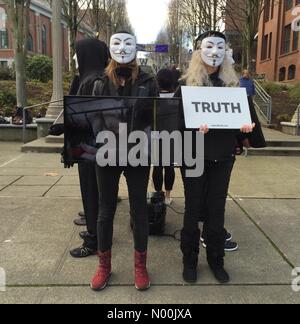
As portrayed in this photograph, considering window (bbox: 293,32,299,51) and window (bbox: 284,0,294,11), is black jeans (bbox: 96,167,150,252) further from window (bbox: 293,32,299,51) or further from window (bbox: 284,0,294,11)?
window (bbox: 284,0,294,11)

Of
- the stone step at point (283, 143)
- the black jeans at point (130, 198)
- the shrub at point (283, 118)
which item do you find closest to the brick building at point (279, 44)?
the shrub at point (283, 118)

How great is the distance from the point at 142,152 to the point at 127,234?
1.55 meters

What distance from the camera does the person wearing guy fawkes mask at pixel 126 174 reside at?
3205mm

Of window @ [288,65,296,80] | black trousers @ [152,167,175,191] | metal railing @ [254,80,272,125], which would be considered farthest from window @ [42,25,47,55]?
black trousers @ [152,167,175,191]

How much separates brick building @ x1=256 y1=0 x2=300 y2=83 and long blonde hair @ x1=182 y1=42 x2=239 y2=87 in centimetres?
2658

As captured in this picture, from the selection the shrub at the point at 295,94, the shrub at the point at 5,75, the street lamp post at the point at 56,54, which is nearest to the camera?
the street lamp post at the point at 56,54

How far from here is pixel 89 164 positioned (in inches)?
149

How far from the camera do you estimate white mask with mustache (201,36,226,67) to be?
10.8 feet

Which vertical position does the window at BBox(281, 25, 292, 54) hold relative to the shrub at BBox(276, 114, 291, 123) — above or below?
above

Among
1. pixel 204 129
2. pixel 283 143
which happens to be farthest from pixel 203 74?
pixel 283 143

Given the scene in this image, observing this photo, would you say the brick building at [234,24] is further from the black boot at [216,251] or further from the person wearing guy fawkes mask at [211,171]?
the black boot at [216,251]

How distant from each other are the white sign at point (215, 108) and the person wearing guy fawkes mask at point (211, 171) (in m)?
A: 0.10

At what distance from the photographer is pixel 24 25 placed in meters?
14.2

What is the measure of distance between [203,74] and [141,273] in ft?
5.30
